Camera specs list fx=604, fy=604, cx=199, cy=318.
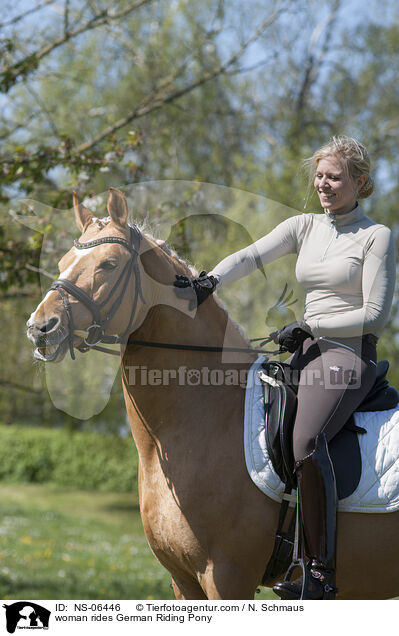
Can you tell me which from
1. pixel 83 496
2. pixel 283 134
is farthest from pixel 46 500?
pixel 283 134

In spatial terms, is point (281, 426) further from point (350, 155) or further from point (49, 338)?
point (350, 155)

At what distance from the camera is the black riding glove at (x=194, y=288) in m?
3.29

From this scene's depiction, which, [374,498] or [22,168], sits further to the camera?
[22,168]

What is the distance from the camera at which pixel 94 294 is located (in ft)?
10.1

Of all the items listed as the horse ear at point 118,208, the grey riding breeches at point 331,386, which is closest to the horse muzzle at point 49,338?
the horse ear at point 118,208

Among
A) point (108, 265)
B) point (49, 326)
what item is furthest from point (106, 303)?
point (49, 326)

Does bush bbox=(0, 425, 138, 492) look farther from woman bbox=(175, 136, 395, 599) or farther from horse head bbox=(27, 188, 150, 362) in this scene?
horse head bbox=(27, 188, 150, 362)

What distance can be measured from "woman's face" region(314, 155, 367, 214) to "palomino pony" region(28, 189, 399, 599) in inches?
34.6

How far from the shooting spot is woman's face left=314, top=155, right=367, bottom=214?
133 inches

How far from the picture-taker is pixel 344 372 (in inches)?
126

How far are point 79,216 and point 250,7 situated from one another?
13.7 m

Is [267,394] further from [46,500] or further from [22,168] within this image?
[46,500]

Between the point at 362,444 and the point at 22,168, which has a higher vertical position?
the point at 22,168
